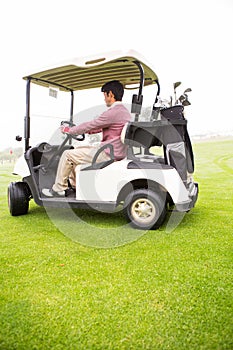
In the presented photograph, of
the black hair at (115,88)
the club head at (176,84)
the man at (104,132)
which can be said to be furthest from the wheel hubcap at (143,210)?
the club head at (176,84)

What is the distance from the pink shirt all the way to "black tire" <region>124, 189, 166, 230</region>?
0.48m

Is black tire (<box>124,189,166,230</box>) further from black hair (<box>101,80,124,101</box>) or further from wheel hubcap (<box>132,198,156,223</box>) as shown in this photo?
black hair (<box>101,80,124,101</box>)

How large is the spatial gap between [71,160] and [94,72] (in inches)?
47.9

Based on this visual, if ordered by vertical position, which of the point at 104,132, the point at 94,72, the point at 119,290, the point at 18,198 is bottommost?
the point at 119,290

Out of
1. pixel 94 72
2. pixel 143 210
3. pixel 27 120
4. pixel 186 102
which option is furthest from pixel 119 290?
pixel 94 72

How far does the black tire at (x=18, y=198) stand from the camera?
387cm

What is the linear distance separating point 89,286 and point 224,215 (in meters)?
2.38

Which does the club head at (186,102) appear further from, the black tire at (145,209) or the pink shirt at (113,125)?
the black tire at (145,209)

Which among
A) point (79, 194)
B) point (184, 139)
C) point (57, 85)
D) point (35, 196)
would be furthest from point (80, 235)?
point (57, 85)

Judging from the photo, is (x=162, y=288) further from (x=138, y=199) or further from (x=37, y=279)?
(x=138, y=199)

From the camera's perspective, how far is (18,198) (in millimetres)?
3881

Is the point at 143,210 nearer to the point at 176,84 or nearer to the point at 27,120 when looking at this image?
the point at 176,84

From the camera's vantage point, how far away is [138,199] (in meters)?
3.27

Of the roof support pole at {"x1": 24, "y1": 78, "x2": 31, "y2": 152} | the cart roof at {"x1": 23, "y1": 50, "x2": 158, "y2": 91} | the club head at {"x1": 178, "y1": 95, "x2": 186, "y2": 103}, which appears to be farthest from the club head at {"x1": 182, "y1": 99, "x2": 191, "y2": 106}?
the roof support pole at {"x1": 24, "y1": 78, "x2": 31, "y2": 152}
